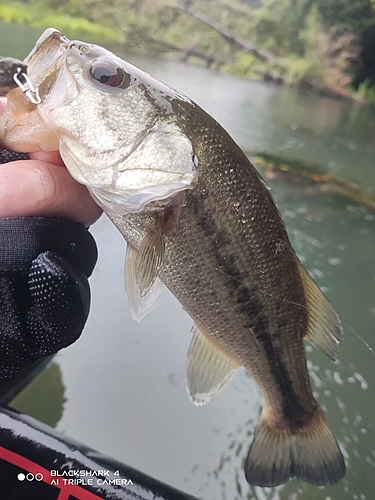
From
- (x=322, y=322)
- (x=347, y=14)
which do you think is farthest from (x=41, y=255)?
(x=347, y=14)

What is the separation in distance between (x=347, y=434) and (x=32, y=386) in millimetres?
986

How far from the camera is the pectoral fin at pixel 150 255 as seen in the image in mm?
540

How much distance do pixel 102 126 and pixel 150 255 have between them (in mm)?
181

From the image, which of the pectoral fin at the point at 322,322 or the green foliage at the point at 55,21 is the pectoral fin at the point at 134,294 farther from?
the green foliage at the point at 55,21

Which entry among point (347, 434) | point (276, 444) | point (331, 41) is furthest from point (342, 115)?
point (276, 444)

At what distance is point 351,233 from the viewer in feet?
8.67

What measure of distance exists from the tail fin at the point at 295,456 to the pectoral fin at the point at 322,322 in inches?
7.2

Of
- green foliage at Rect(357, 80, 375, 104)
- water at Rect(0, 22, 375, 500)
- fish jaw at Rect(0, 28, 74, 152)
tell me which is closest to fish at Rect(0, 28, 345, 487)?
fish jaw at Rect(0, 28, 74, 152)

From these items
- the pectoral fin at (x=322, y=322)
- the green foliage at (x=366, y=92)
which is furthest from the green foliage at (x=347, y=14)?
the pectoral fin at (x=322, y=322)

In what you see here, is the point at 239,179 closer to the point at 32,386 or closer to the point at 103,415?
the point at 103,415

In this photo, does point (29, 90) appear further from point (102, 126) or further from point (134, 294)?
point (134, 294)

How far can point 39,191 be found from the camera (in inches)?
20.3

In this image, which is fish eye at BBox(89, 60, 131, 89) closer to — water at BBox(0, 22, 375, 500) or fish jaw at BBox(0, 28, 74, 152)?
fish jaw at BBox(0, 28, 74, 152)

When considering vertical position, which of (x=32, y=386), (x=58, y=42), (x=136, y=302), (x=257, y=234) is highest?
(x=58, y=42)
